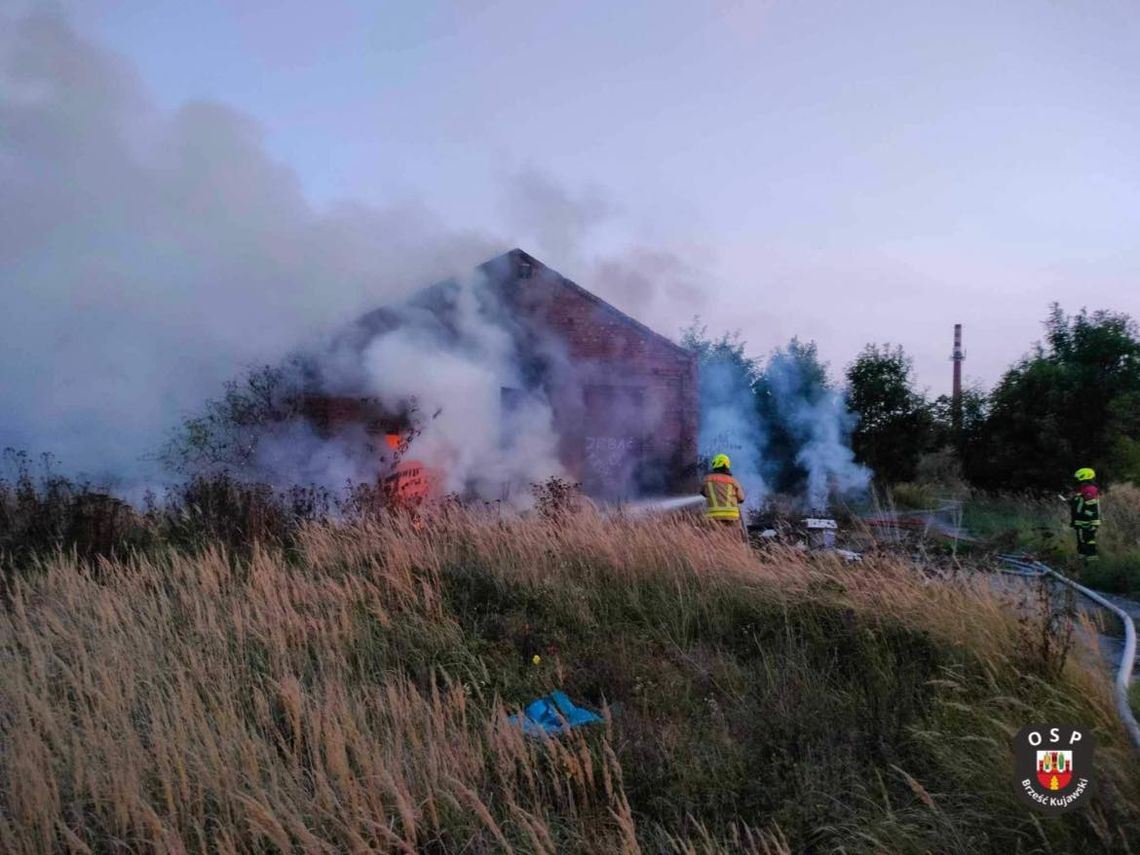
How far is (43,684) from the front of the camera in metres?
3.45

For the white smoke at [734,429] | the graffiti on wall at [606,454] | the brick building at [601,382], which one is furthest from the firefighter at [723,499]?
the white smoke at [734,429]

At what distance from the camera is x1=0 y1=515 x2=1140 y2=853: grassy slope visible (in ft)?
8.43

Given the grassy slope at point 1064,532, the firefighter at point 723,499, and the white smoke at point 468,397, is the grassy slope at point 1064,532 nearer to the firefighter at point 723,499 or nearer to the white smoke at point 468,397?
the firefighter at point 723,499

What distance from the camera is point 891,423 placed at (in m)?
20.2

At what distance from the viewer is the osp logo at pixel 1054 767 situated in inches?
97.1

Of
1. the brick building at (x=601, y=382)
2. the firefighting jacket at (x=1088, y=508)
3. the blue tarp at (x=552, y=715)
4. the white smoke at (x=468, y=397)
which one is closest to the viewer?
the blue tarp at (x=552, y=715)

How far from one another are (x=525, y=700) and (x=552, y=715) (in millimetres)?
295

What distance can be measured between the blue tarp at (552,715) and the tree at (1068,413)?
18.5 metres

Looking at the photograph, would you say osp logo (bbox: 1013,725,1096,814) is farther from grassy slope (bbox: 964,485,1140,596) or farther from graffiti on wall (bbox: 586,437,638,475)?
graffiti on wall (bbox: 586,437,638,475)

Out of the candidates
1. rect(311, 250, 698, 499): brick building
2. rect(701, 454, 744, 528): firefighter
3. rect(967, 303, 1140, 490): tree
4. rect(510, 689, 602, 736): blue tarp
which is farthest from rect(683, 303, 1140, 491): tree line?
rect(510, 689, 602, 736): blue tarp

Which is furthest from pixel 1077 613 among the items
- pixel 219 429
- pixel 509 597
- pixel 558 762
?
pixel 219 429

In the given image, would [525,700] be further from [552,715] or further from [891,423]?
[891,423]

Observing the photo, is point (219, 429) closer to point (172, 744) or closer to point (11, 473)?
point (11, 473)

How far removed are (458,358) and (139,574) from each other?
8883 millimetres
